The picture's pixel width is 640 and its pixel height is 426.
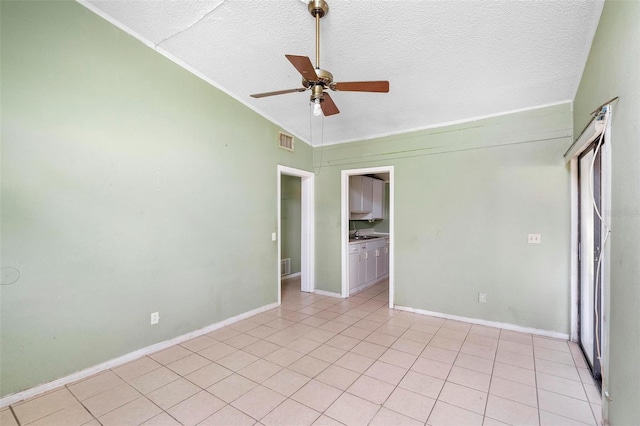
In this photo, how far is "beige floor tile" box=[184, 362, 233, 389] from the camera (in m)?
2.34

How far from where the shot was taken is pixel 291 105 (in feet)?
12.3

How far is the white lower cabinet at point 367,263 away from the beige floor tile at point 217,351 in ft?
8.00

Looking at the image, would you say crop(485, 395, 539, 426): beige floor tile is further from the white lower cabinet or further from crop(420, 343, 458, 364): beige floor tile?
the white lower cabinet

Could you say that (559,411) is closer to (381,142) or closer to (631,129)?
(631,129)

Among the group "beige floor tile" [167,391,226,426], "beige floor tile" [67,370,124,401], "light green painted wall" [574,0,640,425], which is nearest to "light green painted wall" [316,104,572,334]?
"light green painted wall" [574,0,640,425]

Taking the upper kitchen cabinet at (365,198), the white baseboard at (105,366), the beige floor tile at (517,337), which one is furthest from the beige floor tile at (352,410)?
the upper kitchen cabinet at (365,198)

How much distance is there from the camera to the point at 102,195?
8.25ft

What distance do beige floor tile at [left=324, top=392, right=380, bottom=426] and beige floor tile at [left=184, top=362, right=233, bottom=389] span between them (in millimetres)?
1018

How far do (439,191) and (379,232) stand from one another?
3364 millimetres

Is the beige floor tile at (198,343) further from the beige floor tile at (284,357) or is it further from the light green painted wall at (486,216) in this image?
the light green painted wall at (486,216)

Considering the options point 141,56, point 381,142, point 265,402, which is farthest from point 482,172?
point 141,56

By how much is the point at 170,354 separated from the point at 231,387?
0.97 meters

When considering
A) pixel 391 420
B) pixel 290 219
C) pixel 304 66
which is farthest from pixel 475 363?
pixel 290 219

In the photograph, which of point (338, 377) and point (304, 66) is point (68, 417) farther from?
point (304, 66)
